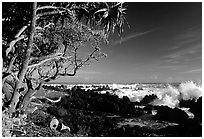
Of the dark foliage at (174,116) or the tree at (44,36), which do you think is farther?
the dark foliage at (174,116)

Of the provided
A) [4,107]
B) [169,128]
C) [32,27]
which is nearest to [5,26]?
[32,27]

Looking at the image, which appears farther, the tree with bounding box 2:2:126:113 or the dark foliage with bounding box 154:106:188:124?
the dark foliage with bounding box 154:106:188:124

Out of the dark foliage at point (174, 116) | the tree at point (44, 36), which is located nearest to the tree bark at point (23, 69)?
the tree at point (44, 36)

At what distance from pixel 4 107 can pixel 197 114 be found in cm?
1390

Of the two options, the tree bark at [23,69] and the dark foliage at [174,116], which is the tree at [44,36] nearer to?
the tree bark at [23,69]

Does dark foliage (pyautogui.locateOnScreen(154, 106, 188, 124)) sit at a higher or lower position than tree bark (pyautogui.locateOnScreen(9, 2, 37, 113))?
lower

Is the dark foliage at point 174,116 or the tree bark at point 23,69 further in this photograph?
the dark foliage at point 174,116

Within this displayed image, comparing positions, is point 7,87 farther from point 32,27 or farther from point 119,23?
point 119,23

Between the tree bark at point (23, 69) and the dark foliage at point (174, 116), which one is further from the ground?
the tree bark at point (23, 69)

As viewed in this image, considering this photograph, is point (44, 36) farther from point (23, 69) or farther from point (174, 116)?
point (174, 116)

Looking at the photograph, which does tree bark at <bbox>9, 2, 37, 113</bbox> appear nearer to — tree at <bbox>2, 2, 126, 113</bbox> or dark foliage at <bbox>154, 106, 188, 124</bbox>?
tree at <bbox>2, 2, 126, 113</bbox>

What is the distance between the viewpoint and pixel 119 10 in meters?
7.73

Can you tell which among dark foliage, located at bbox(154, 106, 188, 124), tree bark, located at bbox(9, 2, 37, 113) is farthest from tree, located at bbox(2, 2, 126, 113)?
dark foliage, located at bbox(154, 106, 188, 124)

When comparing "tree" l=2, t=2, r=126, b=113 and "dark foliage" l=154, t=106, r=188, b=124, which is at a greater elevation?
"tree" l=2, t=2, r=126, b=113
